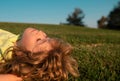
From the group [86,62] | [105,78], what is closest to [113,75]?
[105,78]

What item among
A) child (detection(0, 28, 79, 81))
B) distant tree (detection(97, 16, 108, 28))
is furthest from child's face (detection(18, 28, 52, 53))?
distant tree (detection(97, 16, 108, 28))

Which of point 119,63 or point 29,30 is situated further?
point 119,63

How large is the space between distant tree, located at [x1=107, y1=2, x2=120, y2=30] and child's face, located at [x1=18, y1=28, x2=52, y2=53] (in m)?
55.4

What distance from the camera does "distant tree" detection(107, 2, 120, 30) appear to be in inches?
2350

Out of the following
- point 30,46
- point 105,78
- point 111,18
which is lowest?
point 111,18

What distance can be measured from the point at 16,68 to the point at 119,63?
2681 mm

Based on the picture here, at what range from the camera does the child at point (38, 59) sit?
13.8ft

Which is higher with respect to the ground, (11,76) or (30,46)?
(30,46)

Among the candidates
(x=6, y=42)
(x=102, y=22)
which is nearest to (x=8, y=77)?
(x=6, y=42)

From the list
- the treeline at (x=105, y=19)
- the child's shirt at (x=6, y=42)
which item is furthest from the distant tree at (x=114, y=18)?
the child's shirt at (x=6, y=42)

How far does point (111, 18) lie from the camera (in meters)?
63.9

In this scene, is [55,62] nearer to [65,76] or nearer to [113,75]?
[65,76]

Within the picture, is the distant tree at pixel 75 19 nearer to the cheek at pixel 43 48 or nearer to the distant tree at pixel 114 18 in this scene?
the distant tree at pixel 114 18

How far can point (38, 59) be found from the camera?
4.26m
